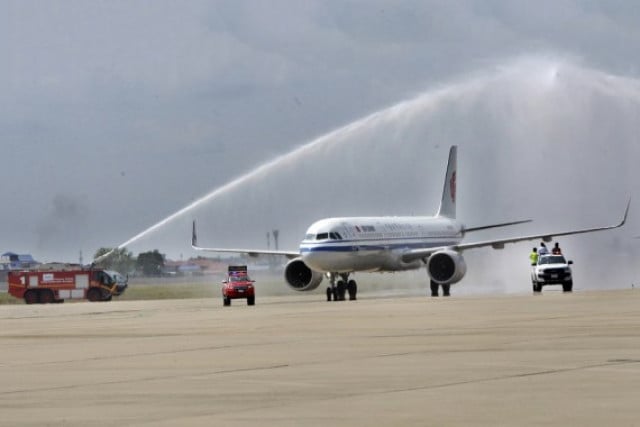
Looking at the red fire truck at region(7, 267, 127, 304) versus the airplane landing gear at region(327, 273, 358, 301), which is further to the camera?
the red fire truck at region(7, 267, 127, 304)

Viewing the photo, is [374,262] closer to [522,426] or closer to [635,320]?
[635,320]

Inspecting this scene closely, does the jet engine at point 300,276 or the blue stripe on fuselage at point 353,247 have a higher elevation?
the blue stripe on fuselage at point 353,247

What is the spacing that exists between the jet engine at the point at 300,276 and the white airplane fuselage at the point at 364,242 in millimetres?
2994

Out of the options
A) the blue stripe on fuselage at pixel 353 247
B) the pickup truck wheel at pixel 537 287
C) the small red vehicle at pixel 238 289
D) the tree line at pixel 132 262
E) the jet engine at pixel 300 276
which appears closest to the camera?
the small red vehicle at pixel 238 289

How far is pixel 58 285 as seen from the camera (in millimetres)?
89125

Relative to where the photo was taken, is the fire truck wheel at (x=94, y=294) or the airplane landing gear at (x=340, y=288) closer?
the airplane landing gear at (x=340, y=288)

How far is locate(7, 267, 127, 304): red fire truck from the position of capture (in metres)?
88.8

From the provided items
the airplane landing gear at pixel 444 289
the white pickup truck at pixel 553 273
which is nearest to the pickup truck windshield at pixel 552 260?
the white pickup truck at pixel 553 273

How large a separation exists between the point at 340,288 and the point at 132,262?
64089mm

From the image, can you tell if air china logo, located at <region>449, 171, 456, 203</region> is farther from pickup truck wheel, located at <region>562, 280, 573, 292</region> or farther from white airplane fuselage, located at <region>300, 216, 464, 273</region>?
pickup truck wheel, located at <region>562, 280, 573, 292</region>

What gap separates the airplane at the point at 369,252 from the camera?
6669 centimetres

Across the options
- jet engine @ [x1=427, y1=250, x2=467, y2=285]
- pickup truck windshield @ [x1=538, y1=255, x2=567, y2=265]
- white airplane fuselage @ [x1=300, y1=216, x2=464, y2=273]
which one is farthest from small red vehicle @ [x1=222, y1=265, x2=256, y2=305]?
pickup truck windshield @ [x1=538, y1=255, x2=567, y2=265]

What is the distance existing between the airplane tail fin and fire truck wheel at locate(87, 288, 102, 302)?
75.8ft

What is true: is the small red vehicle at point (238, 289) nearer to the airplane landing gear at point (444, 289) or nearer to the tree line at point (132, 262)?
the airplane landing gear at point (444, 289)
